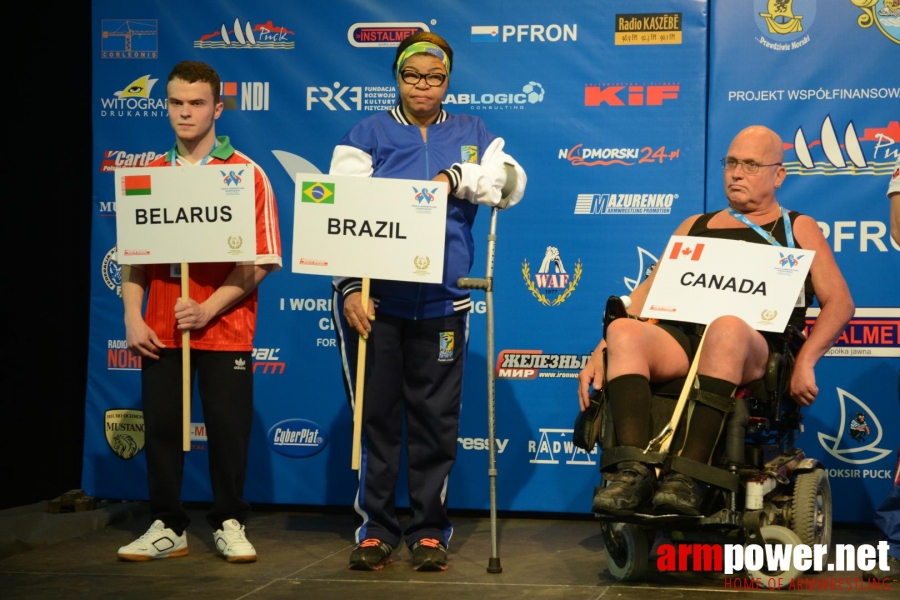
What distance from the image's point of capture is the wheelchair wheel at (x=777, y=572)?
3158 mm

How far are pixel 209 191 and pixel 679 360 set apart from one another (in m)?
1.61

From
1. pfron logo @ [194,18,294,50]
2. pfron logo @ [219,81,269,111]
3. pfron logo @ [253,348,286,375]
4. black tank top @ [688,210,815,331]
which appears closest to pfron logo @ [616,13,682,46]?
black tank top @ [688,210,815,331]

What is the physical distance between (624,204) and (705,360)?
4.80 ft

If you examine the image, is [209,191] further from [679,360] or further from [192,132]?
[679,360]

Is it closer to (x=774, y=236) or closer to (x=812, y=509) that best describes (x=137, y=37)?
(x=774, y=236)

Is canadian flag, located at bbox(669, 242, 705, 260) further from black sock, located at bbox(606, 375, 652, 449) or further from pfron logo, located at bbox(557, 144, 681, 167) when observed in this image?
pfron logo, located at bbox(557, 144, 681, 167)

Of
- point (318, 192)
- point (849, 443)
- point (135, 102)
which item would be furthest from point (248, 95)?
point (849, 443)

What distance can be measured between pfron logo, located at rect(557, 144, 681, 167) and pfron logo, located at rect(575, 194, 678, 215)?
0.13 meters

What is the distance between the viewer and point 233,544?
144 inches

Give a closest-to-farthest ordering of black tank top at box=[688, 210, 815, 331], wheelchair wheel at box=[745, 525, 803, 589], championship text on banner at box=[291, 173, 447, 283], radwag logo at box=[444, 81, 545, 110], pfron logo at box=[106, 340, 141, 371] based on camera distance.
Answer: wheelchair wheel at box=[745, 525, 803, 589] → championship text on banner at box=[291, 173, 447, 283] → black tank top at box=[688, 210, 815, 331] → radwag logo at box=[444, 81, 545, 110] → pfron logo at box=[106, 340, 141, 371]

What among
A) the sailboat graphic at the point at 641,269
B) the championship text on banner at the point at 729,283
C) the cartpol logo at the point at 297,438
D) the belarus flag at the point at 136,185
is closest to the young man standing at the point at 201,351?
the belarus flag at the point at 136,185

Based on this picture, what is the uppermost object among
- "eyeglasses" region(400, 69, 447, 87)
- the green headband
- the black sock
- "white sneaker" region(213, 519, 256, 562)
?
the green headband

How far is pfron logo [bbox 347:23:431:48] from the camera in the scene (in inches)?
184

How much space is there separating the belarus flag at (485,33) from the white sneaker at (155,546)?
92.9 inches
